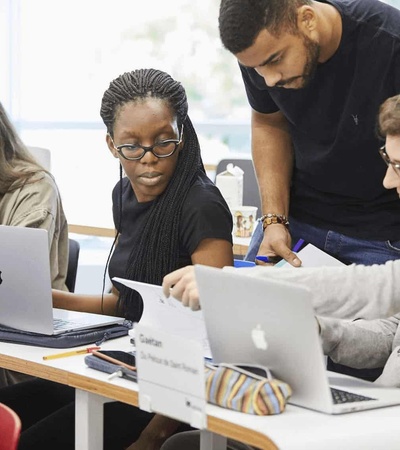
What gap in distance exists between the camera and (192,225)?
2.28 meters

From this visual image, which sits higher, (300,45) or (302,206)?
(300,45)

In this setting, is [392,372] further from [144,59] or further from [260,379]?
[144,59]

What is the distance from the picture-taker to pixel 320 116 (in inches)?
89.0

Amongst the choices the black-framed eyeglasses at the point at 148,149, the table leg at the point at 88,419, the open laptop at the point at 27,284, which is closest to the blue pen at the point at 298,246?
the black-framed eyeglasses at the point at 148,149

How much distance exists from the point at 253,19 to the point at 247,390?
2.78 ft

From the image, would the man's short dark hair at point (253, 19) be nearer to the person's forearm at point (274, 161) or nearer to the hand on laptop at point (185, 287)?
the person's forearm at point (274, 161)

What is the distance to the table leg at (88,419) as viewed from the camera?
1806 mm

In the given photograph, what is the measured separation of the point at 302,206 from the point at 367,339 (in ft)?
2.34

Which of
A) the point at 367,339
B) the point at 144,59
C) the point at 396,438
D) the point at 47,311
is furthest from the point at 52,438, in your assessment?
the point at 144,59

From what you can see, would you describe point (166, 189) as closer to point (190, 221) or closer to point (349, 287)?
point (190, 221)

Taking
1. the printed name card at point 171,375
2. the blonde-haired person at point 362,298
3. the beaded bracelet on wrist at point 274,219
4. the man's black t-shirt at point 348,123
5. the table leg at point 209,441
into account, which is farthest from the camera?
the beaded bracelet on wrist at point 274,219

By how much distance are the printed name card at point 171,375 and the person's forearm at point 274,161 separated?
0.97m

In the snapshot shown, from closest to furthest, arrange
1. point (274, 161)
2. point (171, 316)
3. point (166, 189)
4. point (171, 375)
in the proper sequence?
1. point (171, 375)
2. point (171, 316)
3. point (166, 189)
4. point (274, 161)

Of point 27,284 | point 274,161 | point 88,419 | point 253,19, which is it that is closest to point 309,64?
point 253,19
